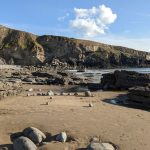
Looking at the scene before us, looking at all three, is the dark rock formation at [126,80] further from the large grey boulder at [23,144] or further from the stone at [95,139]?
the large grey boulder at [23,144]

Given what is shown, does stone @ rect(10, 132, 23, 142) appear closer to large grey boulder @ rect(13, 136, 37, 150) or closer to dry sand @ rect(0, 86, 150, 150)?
dry sand @ rect(0, 86, 150, 150)

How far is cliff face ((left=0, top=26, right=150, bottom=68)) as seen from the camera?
12031 cm

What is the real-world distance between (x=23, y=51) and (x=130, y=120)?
361 feet

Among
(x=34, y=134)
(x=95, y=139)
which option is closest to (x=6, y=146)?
(x=34, y=134)

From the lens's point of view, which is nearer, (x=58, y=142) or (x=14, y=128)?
(x=58, y=142)

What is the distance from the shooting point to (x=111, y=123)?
11930mm

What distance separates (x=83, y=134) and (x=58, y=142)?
83 cm

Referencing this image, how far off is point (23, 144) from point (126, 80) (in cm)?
1600

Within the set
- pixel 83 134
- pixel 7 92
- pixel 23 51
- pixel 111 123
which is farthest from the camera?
pixel 23 51

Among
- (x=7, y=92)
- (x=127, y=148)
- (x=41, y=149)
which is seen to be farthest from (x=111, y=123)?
(x=7, y=92)

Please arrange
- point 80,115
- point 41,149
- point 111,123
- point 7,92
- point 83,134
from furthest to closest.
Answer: point 7,92, point 80,115, point 111,123, point 83,134, point 41,149

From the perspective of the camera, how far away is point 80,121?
11977mm

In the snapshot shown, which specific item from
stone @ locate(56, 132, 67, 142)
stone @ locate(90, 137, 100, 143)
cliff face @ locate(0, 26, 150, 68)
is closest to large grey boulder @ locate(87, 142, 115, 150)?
stone @ locate(90, 137, 100, 143)

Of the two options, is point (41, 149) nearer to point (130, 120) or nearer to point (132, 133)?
point (132, 133)
